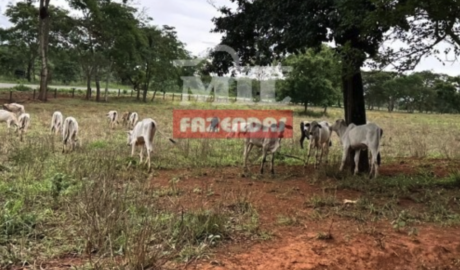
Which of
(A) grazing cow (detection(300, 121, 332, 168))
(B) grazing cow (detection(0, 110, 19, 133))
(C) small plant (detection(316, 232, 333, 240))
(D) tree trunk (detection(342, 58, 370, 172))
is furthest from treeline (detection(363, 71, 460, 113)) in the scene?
(C) small plant (detection(316, 232, 333, 240))

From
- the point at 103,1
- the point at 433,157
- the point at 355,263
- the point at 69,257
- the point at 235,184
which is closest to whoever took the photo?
the point at 69,257

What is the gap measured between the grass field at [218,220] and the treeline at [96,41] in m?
23.2

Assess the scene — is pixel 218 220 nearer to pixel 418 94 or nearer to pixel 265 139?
pixel 265 139

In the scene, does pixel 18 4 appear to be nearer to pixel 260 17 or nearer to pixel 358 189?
pixel 260 17

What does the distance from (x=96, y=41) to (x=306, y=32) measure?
27.6m

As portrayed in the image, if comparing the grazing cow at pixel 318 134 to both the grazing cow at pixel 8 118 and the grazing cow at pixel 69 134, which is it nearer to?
the grazing cow at pixel 69 134

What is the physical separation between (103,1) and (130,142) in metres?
23.2

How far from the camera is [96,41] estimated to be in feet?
105

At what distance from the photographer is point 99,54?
108ft

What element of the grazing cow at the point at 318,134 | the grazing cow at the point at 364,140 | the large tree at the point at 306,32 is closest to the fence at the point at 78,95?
the large tree at the point at 306,32

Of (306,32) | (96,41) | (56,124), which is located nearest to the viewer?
(306,32)

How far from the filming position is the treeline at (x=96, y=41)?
98.3 feet

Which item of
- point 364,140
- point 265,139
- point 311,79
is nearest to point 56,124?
point 265,139

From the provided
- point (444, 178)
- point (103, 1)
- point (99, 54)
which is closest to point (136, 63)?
point (99, 54)
